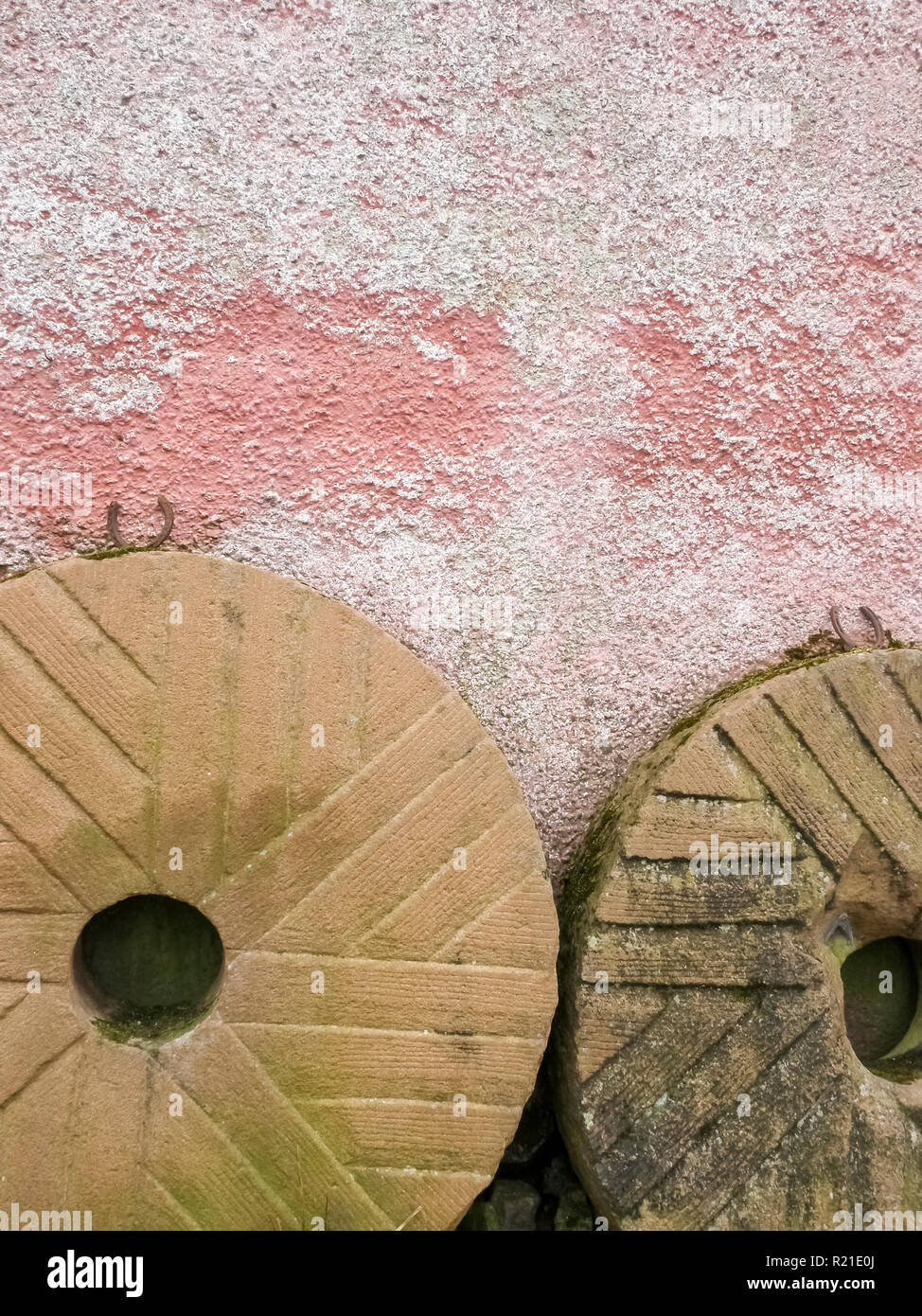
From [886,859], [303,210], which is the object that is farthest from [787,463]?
[303,210]

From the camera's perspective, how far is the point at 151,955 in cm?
190

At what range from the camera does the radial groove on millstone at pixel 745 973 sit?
1810mm

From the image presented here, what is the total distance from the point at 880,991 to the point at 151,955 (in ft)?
4.87

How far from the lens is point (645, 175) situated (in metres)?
2.15

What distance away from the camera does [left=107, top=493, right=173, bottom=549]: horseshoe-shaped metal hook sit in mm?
1927

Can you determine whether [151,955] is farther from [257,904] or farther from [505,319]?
[505,319]

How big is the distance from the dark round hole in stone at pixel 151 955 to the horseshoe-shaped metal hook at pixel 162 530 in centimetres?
66

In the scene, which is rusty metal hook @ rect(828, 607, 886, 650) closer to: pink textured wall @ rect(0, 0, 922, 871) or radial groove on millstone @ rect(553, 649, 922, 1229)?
pink textured wall @ rect(0, 0, 922, 871)

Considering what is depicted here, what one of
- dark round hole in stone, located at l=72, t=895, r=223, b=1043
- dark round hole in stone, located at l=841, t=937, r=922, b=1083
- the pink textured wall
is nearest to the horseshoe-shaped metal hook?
the pink textured wall

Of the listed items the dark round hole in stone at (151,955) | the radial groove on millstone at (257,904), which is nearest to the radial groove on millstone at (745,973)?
the radial groove on millstone at (257,904)

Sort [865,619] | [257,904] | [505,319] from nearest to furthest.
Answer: [257,904] < [505,319] < [865,619]

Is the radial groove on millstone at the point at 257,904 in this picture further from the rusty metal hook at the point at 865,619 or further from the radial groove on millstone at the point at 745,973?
the rusty metal hook at the point at 865,619

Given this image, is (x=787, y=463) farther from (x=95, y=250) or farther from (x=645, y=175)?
(x=95, y=250)

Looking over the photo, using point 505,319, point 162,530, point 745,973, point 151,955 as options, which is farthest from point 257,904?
point 505,319
